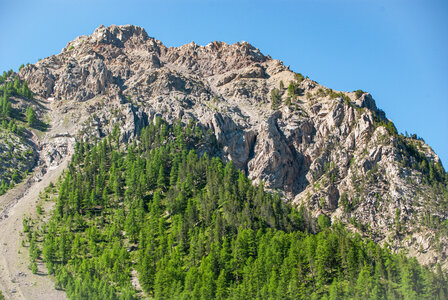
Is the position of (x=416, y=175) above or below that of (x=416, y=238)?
above

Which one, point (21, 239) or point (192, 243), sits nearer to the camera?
point (192, 243)

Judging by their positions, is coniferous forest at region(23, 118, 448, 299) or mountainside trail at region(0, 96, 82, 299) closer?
coniferous forest at region(23, 118, 448, 299)

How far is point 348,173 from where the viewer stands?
175m

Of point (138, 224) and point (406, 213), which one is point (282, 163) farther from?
point (138, 224)

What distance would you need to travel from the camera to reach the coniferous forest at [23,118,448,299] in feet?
344

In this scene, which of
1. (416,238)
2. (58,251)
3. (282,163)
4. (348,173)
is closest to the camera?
(58,251)

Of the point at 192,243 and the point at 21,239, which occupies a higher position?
the point at 192,243

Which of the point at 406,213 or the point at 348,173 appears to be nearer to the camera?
the point at 406,213

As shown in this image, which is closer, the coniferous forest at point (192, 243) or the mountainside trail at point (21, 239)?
the coniferous forest at point (192, 243)

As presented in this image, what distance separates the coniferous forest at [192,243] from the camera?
105m

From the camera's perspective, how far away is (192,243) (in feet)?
413

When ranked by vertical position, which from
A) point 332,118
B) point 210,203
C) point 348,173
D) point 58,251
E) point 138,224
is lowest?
point 58,251

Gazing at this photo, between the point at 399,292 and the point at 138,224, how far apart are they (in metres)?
81.2

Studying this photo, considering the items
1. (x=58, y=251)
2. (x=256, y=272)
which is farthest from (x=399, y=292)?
(x=58, y=251)
